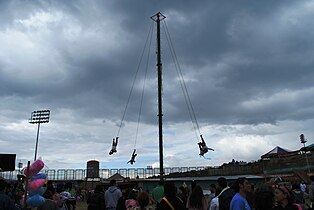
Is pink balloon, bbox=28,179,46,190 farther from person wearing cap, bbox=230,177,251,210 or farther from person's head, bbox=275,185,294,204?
person's head, bbox=275,185,294,204

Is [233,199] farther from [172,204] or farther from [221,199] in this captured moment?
[172,204]

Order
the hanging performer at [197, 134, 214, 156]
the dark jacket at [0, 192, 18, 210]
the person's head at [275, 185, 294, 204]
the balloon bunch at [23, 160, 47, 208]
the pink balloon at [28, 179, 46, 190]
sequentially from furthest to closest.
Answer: the hanging performer at [197, 134, 214, 156]
the pink balloon at [28, 179, 46, 190]
the balloon bunch at [23, 160, 47, 208]
the dark jacket at [0, 192, 18, 210]
the person's head at [275, 185, 294, 204]

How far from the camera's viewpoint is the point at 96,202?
10172 mm

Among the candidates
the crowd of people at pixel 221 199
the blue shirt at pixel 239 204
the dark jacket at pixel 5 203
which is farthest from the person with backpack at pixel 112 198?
Result: the blue shirt at pixel 239 204

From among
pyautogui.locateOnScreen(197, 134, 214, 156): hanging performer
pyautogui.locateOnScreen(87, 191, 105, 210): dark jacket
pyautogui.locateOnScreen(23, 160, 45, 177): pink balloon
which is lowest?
pyautogui.locateOnScreen(87, 191, 105, 210): dark jacket

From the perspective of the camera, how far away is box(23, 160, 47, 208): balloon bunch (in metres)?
7.64

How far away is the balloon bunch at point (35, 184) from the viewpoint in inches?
301

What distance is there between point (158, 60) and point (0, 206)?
18.4 metres

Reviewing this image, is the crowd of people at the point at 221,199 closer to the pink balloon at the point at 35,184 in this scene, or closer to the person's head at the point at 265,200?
the person's head at the point at 265,200

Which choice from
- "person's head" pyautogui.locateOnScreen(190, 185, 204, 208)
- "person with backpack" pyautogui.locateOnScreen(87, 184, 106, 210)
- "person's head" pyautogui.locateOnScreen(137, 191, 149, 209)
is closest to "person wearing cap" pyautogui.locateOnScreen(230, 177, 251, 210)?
"person's head" pyautogui.locateOnScreen(190, 185, 204, 208)

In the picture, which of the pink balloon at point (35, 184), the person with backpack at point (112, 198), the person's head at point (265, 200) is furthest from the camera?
the person with backpack at point (112, 198)


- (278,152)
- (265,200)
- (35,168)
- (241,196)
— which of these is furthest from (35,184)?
(278,152)

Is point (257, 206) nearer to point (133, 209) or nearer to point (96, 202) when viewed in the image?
point (133, 209)

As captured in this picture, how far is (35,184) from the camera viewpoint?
8.34m
